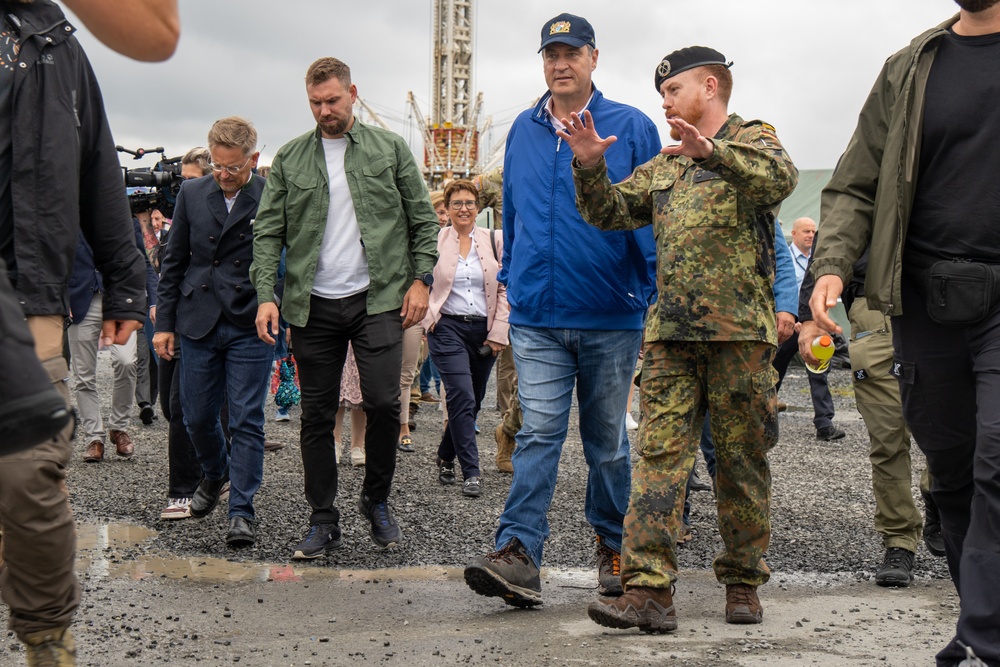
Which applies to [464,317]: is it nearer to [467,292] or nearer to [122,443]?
[467,292]

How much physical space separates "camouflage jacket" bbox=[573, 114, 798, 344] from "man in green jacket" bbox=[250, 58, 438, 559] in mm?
1612

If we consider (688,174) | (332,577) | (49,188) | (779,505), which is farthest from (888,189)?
(779,505)

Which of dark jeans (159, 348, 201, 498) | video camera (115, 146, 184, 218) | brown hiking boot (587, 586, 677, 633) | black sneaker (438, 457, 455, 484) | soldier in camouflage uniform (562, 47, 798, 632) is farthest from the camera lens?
black sneaker (438, 457, 455, 484)

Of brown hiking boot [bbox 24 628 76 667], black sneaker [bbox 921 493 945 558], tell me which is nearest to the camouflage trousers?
black sneaker [bbox 921 493 945 558]

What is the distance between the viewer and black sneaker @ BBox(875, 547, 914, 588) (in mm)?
5441

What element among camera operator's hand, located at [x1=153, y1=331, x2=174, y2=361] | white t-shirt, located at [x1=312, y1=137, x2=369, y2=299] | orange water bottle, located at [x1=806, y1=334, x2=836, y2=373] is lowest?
camera operator's hand, located at [x1=153, y1=331, x2=174, y2=361]

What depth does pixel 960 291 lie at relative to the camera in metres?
3.73

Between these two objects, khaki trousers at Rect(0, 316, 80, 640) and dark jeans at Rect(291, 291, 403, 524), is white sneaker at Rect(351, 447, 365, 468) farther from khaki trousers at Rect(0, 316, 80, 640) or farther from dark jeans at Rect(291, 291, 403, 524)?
khaki trousers at Rect(0, 316, 80, 640)

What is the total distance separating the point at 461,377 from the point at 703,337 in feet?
13.3

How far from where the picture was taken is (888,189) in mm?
3947

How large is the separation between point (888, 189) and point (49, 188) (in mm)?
2668

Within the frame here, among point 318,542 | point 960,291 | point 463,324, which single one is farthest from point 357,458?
point 960,291

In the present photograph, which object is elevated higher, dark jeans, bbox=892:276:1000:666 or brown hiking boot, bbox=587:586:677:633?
dark jeans, bbox=892:276:1000:666

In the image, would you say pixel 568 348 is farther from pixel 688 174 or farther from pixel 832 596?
pixel 832 596
